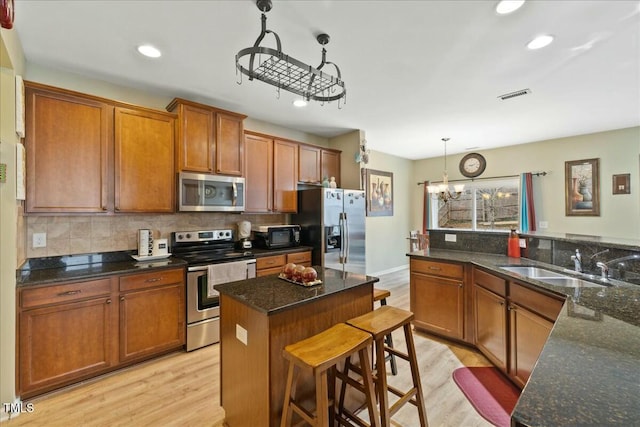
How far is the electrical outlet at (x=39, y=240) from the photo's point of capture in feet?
8.01

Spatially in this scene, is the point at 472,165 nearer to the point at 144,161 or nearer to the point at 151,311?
the point at 144,161

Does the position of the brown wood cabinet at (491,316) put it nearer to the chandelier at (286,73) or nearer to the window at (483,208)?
the chandelier at (286,73)

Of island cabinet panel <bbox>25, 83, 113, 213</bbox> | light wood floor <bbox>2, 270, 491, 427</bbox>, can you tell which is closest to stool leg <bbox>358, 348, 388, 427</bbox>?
light wood floor <bbox>2, 270, 491, 427</bbox>

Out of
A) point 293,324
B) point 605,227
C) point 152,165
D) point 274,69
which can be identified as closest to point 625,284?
point 293,324

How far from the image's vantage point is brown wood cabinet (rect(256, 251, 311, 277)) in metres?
3.31

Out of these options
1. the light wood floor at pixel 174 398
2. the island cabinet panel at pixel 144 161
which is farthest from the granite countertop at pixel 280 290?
the island cabinet panel at pixel 144 161

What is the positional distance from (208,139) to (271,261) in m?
1.58

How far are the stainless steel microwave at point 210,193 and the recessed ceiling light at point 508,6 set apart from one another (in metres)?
2.80

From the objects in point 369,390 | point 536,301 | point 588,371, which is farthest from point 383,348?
point 536,301

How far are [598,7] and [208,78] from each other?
3.02 metres

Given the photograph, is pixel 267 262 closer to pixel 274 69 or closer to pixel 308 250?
pixel 308 250

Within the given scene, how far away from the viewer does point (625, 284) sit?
1895 mm

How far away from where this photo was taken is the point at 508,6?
1.76m

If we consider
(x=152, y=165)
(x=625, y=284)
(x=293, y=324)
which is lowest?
(x=293, y=324)
